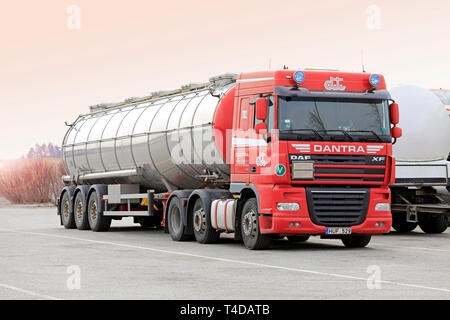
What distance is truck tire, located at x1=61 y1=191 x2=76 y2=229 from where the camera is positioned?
27078 millimetres

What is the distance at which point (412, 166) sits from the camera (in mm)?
22562

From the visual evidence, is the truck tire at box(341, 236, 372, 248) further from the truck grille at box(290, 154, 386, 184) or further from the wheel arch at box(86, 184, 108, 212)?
the wheel arch at box(86, 184, 108, 212)

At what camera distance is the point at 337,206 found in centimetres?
1688

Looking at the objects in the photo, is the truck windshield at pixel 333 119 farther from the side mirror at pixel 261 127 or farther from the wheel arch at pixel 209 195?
the wheel arch at pixel 209 195

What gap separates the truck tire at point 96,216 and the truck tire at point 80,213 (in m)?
0.18

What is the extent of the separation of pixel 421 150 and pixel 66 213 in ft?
37.5

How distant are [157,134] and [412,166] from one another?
6.59 metres

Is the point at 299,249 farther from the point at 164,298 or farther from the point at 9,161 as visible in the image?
the point at 9,161

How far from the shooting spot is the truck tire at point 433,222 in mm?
23484

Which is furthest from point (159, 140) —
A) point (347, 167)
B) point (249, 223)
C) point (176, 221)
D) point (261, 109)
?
point (347, 167)

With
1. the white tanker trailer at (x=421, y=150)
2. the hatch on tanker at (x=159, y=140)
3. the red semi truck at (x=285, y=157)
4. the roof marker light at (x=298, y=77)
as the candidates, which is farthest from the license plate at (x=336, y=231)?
the white tanker trailer at (x=421, y=150)

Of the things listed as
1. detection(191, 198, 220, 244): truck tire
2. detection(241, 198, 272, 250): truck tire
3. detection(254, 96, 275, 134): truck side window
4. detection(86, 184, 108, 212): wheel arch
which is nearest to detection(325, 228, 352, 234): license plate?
detection(241, 198, 272, 250): truck tire

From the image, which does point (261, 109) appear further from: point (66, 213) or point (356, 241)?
point (66, 213)
